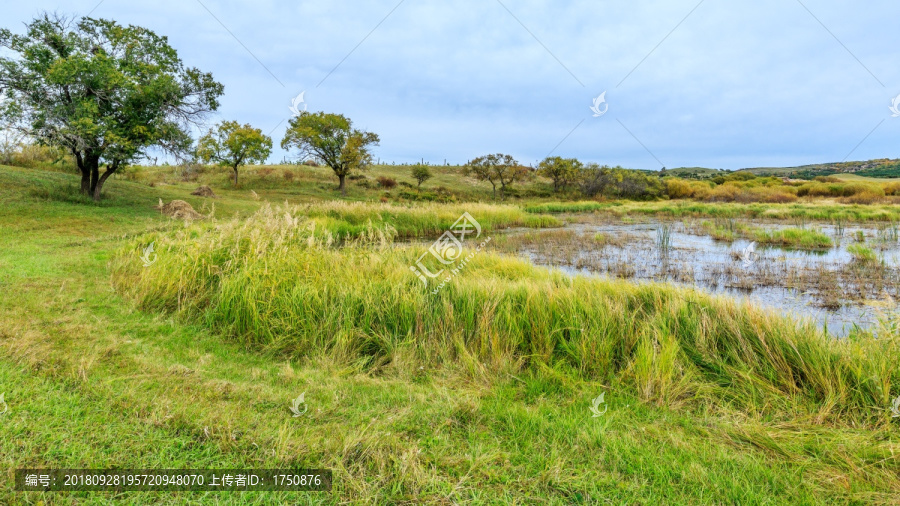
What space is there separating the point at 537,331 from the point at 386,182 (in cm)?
4271

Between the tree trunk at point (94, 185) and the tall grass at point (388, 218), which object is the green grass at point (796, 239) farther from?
the tree trunk at point (94, 185)

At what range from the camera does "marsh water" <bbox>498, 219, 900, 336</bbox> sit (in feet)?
21.4

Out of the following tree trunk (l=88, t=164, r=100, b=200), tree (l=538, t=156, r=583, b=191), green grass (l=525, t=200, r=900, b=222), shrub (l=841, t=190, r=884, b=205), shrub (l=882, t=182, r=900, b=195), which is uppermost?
tree (l=538, t=156, r=583, b=191)

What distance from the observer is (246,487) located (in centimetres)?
224

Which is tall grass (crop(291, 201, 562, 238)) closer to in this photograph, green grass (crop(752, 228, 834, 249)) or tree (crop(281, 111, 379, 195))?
green grass (crop(752, 228, 834, 249))

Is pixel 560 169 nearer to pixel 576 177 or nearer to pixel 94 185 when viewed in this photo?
pixel 576 177

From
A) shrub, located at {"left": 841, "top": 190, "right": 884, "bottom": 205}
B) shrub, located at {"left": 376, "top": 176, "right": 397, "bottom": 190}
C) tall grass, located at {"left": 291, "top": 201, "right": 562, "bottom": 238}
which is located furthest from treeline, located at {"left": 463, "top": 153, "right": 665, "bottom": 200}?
tall grass, located at {"left": 291, "top": 201, "right": 562, "bottom": 238}

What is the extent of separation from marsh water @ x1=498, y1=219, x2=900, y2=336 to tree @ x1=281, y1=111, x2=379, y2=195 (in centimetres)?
2518

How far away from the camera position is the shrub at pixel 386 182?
4482cm

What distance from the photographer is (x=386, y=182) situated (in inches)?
1796

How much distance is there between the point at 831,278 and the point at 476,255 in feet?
22.8

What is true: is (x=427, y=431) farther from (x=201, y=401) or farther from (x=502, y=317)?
(x=502, y=317)

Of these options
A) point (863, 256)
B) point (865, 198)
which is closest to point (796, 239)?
point (863, 256)

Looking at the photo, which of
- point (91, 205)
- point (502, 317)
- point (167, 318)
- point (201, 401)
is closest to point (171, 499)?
point (201, 401)
